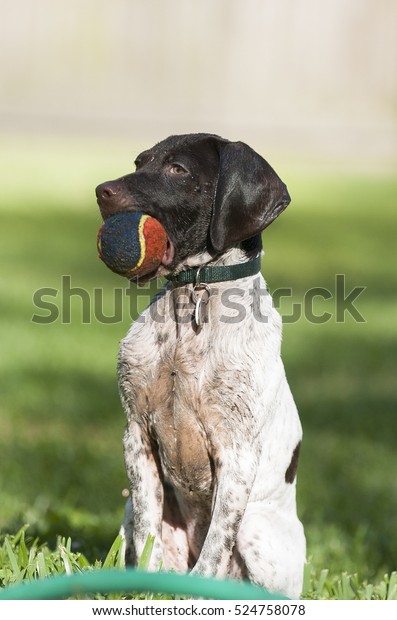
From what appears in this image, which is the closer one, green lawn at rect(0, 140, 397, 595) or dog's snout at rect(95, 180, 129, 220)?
dog's snout at rect(95, 180, 129, 220)

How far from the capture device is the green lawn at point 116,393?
608cm

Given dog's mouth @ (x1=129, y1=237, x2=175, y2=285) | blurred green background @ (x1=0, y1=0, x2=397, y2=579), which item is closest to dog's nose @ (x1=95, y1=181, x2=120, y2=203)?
dog's mouth @ (x1=129, y1=237, x2=175, y2=285)

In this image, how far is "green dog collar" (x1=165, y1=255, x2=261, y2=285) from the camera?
13.4 feet

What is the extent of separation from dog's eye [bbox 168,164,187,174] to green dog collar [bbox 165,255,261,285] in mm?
389

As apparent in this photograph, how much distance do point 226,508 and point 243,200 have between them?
3.87ft

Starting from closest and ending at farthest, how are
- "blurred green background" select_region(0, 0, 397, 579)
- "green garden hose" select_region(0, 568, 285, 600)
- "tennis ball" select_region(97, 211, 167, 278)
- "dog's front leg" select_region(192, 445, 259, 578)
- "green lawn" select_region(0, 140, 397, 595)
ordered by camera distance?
1. "green garden hose" select_region(0, 568, 285, 600)
2. "tennis ball" select_region(97, 211, 167, 278)
3. "dog's front leg" select_region(192, 445, 259, 578)
4. "green lawn" select_region(0, 140, 397, 595)
5. "blurred green background" select_region(0, 0, 397, 579)

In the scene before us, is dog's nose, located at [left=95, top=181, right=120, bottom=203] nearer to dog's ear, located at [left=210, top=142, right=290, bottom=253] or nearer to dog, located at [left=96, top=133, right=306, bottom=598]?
dog, located at [left=96, top=133, right=306, bottom=598]

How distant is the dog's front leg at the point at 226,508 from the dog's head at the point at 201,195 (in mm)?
783

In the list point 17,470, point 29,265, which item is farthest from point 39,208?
point 17,470

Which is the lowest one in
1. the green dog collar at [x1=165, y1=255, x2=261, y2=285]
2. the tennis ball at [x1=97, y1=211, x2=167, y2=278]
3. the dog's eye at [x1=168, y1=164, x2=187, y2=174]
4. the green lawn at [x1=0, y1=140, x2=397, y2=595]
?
the green lawn at [x1=0, y1=140, x2=397, y2=595]

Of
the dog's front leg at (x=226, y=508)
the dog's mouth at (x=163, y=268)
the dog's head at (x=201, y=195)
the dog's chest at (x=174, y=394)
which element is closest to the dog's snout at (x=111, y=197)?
the dog's head at (x=201, y=195)

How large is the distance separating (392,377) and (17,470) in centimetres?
463

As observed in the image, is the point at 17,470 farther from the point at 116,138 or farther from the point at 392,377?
the point at 116,138

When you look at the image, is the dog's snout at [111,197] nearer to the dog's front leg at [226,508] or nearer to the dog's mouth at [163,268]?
the dog's mouth at [163,268]
